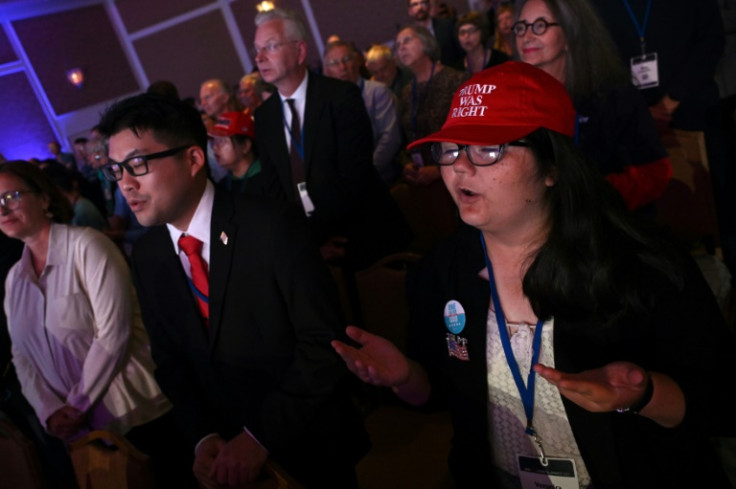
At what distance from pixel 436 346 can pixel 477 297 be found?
0.21 meters

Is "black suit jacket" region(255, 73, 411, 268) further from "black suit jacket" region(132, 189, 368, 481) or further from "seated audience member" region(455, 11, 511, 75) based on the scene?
"seated audience member" region(455, 11, 511, 75)

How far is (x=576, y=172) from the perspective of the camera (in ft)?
4.07

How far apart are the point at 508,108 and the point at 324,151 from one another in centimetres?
183

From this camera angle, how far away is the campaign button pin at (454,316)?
1416 mm

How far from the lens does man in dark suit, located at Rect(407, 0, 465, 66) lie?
19.2 ft

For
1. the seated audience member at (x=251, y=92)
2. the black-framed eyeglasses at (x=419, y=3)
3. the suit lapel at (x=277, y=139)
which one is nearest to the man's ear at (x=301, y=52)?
the suit lapel at (x=277, y=139)

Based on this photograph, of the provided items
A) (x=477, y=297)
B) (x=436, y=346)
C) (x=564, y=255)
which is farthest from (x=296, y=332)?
(x=564, y=255)

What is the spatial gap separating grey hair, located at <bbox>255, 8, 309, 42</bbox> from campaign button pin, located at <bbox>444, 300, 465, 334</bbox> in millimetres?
2086

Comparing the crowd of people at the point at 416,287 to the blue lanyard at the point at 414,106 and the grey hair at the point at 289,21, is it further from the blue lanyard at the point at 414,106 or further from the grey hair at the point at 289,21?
the blue lanyard at the point at 414,106

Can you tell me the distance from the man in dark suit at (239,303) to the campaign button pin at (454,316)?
1.25 ft

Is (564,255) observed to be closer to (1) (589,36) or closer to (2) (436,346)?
(2) (436,346)

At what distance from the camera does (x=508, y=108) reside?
122 cm

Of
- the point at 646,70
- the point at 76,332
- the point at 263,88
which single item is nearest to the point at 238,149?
the point at 76,332

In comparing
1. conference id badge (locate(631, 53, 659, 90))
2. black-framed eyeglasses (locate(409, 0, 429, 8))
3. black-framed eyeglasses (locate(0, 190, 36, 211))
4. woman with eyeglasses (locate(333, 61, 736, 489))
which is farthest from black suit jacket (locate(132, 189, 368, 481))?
black-framed eyeglasses (locate(409, 0, 429, 8))
